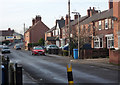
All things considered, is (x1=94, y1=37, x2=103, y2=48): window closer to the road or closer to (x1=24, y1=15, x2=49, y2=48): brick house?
the road

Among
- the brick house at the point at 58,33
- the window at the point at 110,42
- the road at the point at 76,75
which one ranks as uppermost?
the brick house at the point at 58,33

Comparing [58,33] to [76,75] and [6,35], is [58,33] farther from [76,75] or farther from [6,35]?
[6,35]

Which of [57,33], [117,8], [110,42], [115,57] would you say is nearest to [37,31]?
[57,33]

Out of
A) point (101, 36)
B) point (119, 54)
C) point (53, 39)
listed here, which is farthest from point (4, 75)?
point (53, 39)

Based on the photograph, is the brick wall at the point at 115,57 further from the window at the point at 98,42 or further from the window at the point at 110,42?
the window at the point at 98,42

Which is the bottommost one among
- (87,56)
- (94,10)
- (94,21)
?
(87,56)

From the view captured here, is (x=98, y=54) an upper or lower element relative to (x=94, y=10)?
lower

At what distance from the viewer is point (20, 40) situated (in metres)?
126

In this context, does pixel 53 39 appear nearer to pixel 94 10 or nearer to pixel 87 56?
pixel 94 10

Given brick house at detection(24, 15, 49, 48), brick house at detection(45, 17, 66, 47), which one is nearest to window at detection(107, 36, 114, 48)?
brick house at detection(45, 17, 66, 47)

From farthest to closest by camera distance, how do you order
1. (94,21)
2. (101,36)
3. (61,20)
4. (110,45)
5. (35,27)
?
(35,27)
(61,20)
(94,21)
(101,36)
(110,45)

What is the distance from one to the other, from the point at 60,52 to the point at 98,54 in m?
10.3

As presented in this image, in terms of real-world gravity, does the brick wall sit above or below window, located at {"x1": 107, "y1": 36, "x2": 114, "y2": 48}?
below

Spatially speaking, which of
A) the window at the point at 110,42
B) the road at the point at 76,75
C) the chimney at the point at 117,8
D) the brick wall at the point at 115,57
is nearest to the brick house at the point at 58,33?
the window at the point at 110,42
